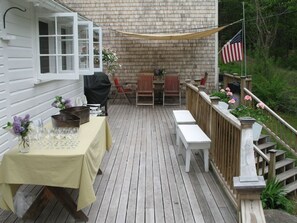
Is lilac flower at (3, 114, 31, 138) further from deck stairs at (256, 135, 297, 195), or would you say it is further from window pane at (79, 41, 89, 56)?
deck stairs at (256, 135, 297, 195)

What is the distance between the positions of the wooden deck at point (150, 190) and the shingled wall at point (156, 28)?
5.73 m

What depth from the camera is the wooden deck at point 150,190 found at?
3680 mm

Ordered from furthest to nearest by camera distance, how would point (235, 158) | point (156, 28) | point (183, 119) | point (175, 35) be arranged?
1. point (156, 28)
2. point (175, 35)
3. point (183, 119)
4. point (235, 158)

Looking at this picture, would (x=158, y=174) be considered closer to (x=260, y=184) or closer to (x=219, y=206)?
(x=219, y=206)

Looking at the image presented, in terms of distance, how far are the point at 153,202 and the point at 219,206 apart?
0.70 metres

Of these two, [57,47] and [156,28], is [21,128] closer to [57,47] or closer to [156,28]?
[57,47]

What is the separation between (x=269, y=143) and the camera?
8.26m

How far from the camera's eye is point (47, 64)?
5.84m

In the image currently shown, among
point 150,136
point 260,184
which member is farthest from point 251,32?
point 260,184

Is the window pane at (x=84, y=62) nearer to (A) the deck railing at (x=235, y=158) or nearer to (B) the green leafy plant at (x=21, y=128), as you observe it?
(A) the deck railing at (x=235, y=158)

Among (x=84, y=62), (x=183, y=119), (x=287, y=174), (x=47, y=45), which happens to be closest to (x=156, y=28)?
(x=84, y=62)

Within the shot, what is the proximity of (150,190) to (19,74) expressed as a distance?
7.15ft

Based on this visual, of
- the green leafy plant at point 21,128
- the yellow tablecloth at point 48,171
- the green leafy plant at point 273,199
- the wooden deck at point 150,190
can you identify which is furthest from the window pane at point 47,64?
the green leafy plant at point 273,199

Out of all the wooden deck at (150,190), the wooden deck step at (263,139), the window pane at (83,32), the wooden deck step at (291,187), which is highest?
the window pane at (83,32)
